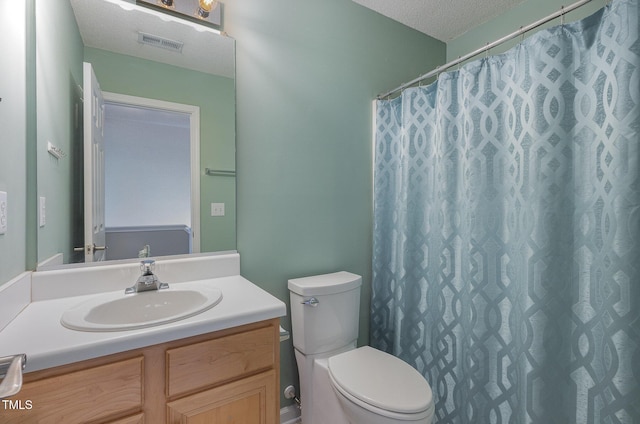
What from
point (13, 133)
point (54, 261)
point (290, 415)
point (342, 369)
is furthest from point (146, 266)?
point (290, 415)

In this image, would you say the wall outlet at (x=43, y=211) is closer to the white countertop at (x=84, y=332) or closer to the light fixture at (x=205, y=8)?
the white countertop at (x=84, y=332)

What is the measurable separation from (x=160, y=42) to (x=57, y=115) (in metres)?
0.52

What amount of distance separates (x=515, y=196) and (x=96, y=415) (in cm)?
154

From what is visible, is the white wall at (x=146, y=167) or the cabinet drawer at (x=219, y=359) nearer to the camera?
the cabinet drawer at (x=219, y=359)

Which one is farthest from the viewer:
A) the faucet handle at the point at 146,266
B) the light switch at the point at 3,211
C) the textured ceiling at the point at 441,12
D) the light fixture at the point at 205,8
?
the textured ceiling at the point at 441,12

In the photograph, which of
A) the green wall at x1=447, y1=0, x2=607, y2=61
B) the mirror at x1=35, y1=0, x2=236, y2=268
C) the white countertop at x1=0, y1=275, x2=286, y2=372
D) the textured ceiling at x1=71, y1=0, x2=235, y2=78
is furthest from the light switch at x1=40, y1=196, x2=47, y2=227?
the green wall at x1=447, y1=0, x2=607, y2=61

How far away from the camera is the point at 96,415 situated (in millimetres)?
782

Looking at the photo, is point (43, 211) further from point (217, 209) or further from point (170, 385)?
point (170, 385)

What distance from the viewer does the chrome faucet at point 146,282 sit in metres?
1.18

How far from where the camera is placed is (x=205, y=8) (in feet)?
4.75

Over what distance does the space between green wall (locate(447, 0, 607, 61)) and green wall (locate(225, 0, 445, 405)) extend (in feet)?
1.57

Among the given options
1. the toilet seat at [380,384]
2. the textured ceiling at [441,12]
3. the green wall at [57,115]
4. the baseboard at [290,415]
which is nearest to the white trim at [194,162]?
the green wall at [57,115]

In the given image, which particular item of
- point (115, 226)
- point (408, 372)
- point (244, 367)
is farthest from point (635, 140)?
point (115, 226)

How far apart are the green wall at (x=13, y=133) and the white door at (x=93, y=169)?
0.21m
